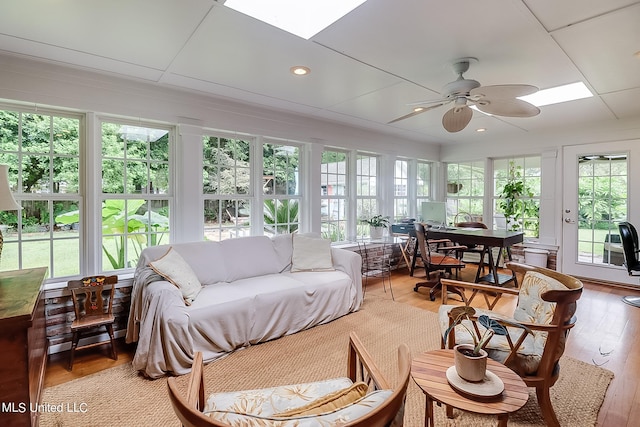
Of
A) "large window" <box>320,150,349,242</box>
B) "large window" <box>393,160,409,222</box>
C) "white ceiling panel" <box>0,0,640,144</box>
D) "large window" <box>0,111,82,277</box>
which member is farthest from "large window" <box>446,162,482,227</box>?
"large window" <box>0,111,82,277</box>

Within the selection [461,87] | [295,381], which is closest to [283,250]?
[295,381]

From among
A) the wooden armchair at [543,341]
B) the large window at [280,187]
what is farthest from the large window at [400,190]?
the wooden armchair at [543,341]

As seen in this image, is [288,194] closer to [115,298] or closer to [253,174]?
[253,174]

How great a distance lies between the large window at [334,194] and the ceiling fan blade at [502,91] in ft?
8.32

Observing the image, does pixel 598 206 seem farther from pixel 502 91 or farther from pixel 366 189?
pixel 502 91

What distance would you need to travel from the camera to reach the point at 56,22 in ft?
6.54

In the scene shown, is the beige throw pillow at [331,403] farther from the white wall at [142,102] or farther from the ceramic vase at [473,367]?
the white wall at [142,102]

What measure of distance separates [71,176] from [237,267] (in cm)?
173

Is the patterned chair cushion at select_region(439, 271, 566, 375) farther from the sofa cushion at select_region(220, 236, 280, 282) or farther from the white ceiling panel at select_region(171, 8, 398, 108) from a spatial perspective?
the white ceiling panel at select_region(171, 8, 398, 108)

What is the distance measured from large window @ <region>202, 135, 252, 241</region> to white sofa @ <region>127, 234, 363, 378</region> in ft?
1.38

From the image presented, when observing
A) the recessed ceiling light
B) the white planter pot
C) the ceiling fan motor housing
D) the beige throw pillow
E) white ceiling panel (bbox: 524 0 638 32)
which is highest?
the recessed ceiling light

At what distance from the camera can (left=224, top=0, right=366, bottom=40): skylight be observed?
5.94 feet

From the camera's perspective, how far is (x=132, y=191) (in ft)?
10.3

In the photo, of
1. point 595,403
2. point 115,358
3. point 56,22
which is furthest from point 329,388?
point 56,22
